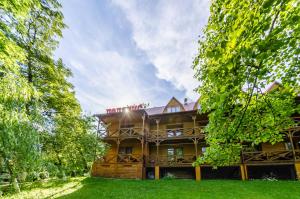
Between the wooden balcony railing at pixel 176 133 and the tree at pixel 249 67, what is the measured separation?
10919mm

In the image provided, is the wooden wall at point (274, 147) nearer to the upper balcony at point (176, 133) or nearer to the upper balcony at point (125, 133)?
the upper balcony at point (176, 133)

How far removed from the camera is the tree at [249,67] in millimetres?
3076

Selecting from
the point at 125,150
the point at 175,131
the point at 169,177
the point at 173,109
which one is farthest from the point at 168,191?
the point at 173,109

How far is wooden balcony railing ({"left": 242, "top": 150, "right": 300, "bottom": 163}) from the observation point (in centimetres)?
1359

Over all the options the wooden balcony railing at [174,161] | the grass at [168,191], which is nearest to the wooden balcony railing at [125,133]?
the wooden balcony railing at [174,161]

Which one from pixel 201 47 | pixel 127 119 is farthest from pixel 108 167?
pixel 201 47

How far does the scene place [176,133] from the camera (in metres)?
18.6

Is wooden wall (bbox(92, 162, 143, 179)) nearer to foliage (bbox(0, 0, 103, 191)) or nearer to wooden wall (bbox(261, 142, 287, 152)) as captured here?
foliage (bbox(0, 0, 103, 191))

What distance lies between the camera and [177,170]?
56.6ft

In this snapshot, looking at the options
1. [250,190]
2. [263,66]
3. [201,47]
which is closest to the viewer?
[263,66]

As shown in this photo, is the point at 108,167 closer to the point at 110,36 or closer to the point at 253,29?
the point at 110,36

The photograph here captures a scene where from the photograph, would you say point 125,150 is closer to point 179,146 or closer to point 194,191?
point 179,146

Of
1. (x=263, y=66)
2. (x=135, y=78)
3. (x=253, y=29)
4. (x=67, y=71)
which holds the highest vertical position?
(x=135, y=78)

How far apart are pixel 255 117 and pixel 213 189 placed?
730cm
